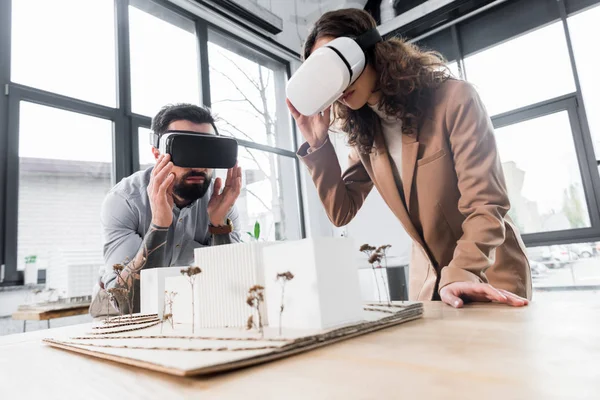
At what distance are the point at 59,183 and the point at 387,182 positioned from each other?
2068 millimetres

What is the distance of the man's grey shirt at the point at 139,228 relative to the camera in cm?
129

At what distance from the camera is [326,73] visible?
30.6 inches

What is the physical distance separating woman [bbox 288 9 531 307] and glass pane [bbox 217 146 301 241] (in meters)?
2.36

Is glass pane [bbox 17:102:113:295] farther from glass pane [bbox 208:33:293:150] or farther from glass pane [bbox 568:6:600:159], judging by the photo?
glass pane [bbox 568:6:600:159]

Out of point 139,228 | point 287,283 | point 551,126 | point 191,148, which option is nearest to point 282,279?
point 287,283

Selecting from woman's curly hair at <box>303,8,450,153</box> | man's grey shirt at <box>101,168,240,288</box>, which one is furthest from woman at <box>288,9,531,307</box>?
man's grey shirt at <box>101,168,240,288</box>

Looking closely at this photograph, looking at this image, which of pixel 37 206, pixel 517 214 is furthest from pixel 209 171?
pixel 517 214

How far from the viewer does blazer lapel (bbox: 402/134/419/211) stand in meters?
0.94

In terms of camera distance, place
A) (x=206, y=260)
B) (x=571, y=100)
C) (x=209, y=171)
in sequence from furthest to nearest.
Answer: (x=571, y=100) → (x=209, y=171) → (x=206, y=260)

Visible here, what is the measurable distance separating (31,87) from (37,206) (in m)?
0.68

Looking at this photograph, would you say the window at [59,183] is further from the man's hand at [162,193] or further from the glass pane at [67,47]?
the man's hand at [162,193]

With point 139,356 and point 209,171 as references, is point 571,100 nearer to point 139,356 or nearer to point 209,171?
point 209,171

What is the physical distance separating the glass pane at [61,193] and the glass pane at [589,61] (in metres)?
3.30

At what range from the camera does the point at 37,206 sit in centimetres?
217
